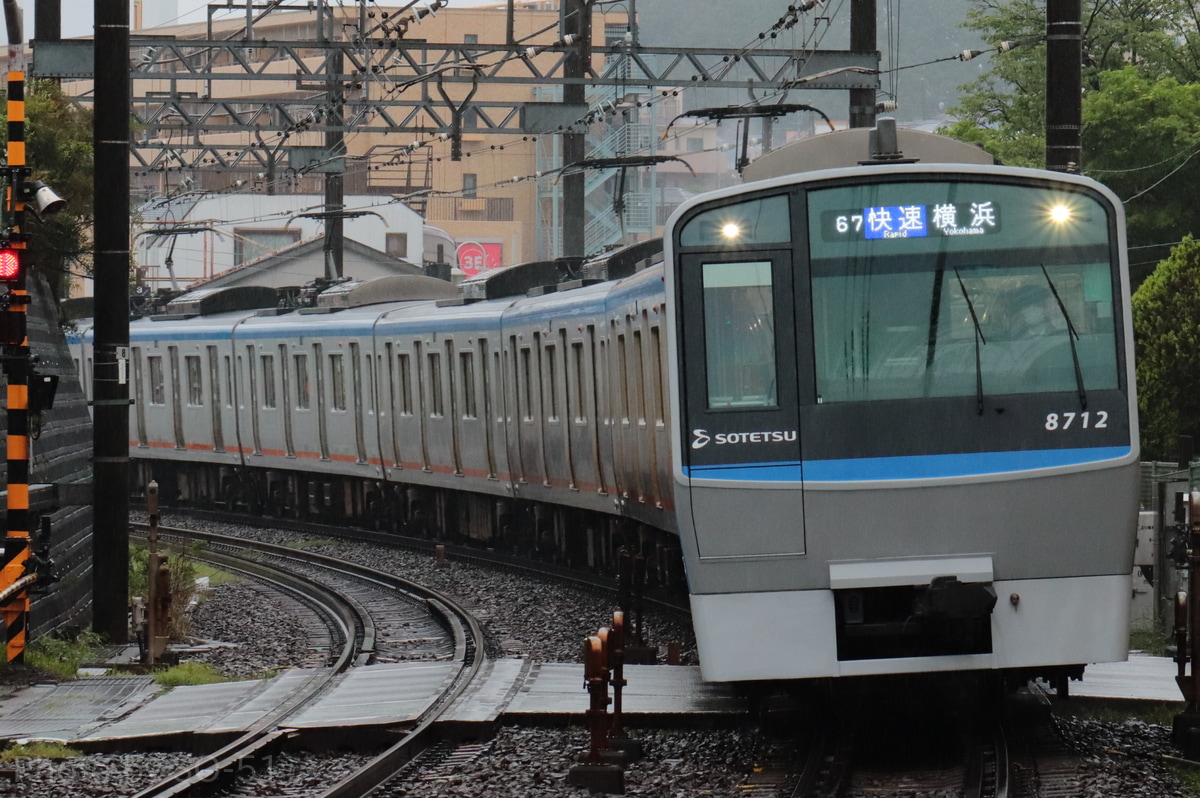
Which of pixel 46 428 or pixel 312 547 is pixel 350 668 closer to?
pixel 46 428

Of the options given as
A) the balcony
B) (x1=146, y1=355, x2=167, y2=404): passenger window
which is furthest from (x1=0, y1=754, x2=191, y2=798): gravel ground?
the balcony

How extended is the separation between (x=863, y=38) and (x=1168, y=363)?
7.33m

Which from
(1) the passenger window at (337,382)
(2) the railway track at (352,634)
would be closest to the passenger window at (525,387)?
(2) the railway track at (352,634)

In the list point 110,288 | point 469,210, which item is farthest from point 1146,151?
point 469,210

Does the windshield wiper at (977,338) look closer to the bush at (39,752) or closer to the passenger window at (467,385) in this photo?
the bush at (39,752)

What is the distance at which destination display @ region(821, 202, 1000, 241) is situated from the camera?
8.77m

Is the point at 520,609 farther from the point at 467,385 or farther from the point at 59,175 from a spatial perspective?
the point at 59,175

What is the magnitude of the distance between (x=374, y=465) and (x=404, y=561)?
3.33 metres

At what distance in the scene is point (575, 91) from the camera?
80.1ft

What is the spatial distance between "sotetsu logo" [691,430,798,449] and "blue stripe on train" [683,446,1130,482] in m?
0.13

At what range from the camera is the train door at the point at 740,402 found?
28.5 ft

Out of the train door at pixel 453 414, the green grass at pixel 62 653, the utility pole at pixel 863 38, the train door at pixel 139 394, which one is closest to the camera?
the green grass at pixel 62 653

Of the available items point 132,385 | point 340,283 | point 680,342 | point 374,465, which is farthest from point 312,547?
point 680,342

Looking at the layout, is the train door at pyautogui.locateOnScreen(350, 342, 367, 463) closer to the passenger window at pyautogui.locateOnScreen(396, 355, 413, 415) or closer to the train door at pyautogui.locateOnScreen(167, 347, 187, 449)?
the passenger window at pyautogui.locateOnScreen(396, 355, 413, 415)
